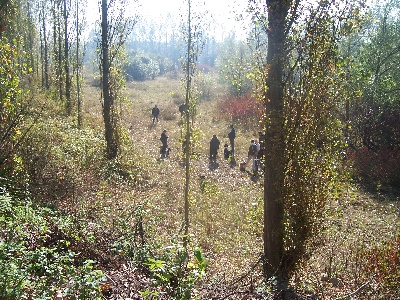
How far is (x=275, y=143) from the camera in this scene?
5.73m

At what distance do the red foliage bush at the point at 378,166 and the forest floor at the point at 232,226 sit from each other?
138 centimetres

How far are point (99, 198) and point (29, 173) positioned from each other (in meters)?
1.56

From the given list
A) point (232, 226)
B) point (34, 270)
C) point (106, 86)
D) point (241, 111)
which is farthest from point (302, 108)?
point (241, 111)

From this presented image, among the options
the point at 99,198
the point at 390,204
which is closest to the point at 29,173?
the point at 99,198

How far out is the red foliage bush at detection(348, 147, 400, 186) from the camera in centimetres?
1453

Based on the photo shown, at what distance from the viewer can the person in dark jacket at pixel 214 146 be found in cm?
1587

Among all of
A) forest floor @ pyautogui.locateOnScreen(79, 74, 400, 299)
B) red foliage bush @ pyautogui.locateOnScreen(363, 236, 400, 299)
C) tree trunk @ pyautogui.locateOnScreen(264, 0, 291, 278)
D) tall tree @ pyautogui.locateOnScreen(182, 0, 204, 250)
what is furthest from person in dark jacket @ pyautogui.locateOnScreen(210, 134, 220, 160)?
red foliage bush @ pyautogui.locateOnScreen(363, 236, 400, 299)

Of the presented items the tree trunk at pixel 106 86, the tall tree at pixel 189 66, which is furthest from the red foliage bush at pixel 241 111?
the tall tree at pixel 189 66

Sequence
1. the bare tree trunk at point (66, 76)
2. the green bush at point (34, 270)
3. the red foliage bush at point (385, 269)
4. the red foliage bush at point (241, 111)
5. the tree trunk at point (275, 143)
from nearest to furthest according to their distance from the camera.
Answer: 1. the green bush at point (34, 270)
2. the red foliage bush at point (385, 269)
3. the tree trunk at point (275, 143)
4. the bare tree trunk at point (66, 76)
5. the red foliage bush at point (241, 111)

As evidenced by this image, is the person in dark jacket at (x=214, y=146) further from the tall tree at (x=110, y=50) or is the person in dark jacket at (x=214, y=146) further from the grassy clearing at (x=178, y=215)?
the tall tree at (x=110, y=50)

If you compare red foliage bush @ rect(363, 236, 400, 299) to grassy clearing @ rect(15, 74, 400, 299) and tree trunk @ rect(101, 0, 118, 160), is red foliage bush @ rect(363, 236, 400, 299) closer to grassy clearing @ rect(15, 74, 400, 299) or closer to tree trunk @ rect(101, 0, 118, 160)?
grassy clearing @ rect(15, 74, 400, 299)

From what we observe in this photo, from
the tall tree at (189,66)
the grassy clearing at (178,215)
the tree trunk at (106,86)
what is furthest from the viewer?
the tree trunk at (106,86)

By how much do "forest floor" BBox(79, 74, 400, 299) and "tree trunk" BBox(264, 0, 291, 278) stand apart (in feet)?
1.42

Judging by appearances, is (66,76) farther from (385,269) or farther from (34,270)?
(385,269)
